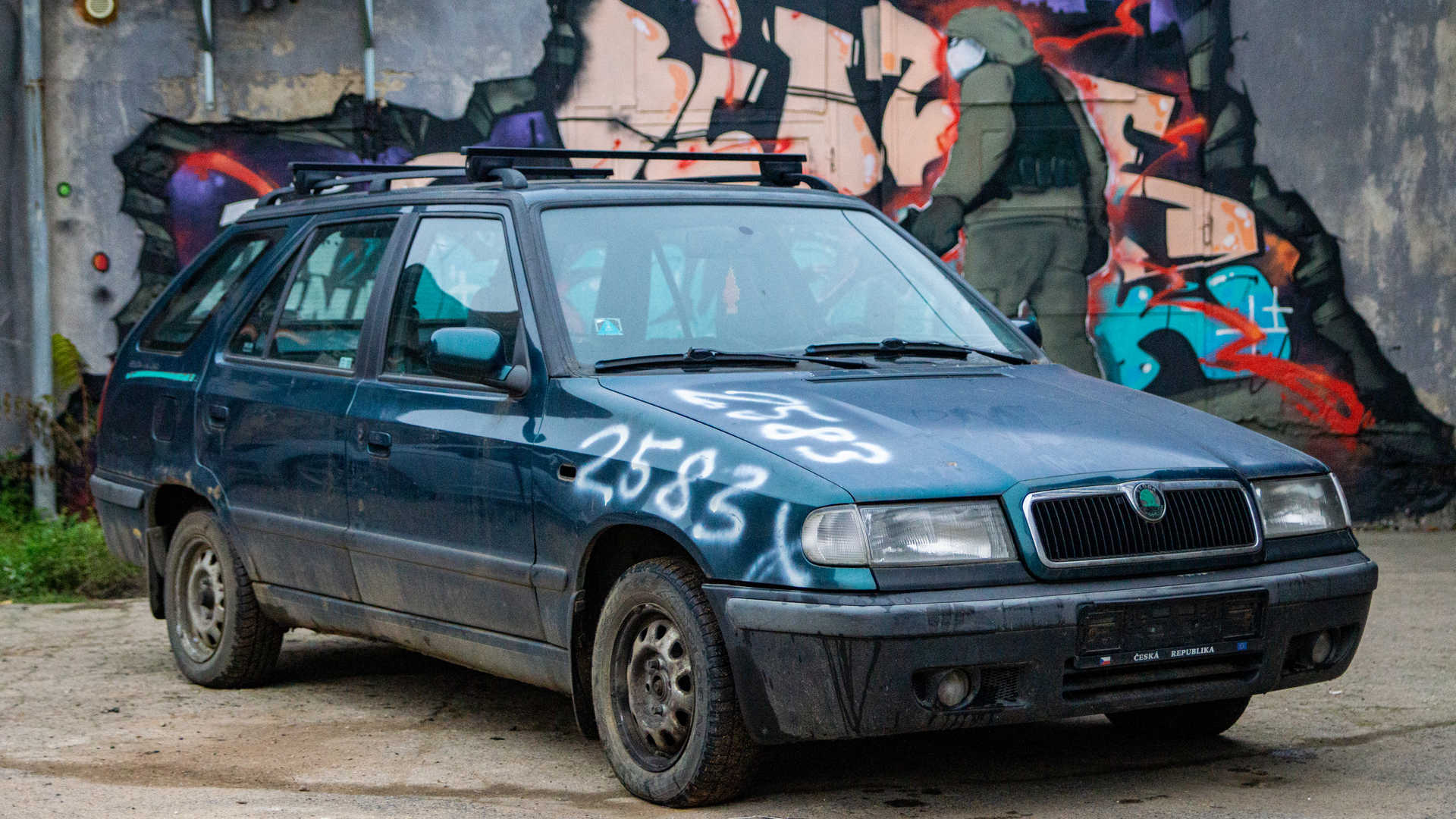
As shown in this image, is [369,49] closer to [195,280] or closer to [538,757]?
[195,280]

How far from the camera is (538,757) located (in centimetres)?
534

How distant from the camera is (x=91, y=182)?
11352mm

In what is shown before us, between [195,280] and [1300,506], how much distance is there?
432cm

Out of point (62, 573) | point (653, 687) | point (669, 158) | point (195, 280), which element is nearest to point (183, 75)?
point (62, 573)

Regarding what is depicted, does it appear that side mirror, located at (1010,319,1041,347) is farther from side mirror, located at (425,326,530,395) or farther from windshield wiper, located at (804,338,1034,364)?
side mirror, located at (425,326,530,395)

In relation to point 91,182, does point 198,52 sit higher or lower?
higher

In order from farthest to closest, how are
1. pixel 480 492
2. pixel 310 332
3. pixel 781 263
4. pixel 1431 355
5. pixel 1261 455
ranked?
pixel 1431 355
pixel 310 332
pixel 781 263
pixel 480 492
pixel 1261 455

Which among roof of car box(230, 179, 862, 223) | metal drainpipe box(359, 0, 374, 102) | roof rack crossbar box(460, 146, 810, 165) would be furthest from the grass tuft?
roof rack crossbar box(460, 146, 810, 165)

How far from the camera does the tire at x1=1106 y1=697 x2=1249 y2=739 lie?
5.27 meters

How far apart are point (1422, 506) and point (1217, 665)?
6.94 m

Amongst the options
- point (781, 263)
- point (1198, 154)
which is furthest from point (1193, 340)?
point (781, 263)

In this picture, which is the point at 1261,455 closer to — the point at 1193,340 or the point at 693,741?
the point at 693,741

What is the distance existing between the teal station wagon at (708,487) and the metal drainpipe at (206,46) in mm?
5085

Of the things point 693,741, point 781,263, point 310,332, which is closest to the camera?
point 693,741
